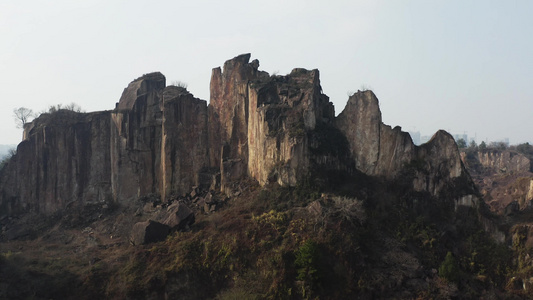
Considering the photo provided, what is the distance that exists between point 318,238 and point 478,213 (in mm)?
10939


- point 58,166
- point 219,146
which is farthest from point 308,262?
point 58,166

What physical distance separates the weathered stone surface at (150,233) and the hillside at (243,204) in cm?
8

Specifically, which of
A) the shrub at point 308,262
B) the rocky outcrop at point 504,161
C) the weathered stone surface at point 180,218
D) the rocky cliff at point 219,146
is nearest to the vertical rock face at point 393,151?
the rocky cliff at point 219,146

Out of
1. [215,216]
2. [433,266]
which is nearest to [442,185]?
[433,266]

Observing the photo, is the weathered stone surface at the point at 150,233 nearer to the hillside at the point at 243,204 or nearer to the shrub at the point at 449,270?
the hillside at the point at 243,204

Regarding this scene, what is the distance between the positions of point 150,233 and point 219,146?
9981 mm

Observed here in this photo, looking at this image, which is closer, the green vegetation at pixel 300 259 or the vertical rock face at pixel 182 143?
the green vegetation at pixel 300 259

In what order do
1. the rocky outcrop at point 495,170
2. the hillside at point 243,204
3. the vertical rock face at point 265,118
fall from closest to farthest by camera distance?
the hillside at point 243,204
the vertical rock face at point 265,118
the rocky outcrop at point 495,170

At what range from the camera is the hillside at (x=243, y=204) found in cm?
2205

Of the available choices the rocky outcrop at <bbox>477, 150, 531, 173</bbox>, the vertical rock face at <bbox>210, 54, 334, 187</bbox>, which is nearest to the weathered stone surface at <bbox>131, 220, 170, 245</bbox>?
the vertical rock face at <bbox>210, 54, 334, 187</bbox>

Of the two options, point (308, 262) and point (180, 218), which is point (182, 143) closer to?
point (180, 218)

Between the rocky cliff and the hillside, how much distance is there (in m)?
0.10

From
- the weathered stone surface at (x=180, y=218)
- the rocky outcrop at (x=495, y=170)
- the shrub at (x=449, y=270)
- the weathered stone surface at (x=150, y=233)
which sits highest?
the rocky outcrop at (x=495, y=170)

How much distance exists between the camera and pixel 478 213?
26.3 m
